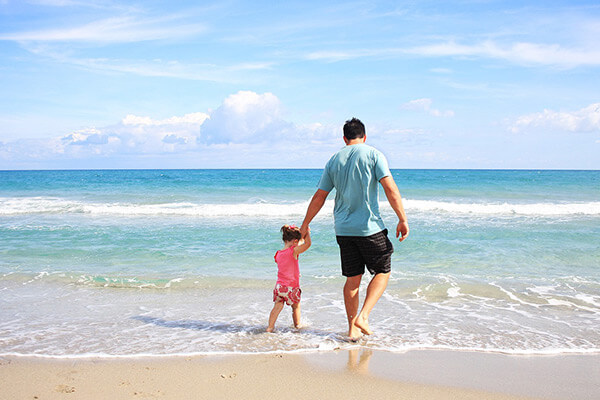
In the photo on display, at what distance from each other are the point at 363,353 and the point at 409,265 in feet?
13.1

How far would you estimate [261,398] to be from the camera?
3.21m

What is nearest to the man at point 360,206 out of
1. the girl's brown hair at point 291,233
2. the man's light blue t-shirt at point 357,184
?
A: the man's light blue t-shirt at point 357,184

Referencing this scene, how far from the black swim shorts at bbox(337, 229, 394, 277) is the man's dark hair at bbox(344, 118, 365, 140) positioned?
0.87 metres

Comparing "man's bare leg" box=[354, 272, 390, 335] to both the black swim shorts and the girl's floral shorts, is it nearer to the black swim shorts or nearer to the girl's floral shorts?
the black swim shorts

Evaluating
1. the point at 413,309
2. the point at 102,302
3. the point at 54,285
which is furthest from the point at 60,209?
the point at 413,309

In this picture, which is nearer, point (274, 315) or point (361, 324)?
point (361, 324)

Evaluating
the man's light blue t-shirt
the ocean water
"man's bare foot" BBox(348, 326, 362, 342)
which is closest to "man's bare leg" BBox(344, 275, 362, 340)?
"man's bare foot" BBox(348, 326, 362, 342)

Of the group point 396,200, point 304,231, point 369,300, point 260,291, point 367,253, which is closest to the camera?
point 396,200

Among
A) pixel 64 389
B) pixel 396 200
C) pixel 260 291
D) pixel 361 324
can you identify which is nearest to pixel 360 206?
pixel 396 200

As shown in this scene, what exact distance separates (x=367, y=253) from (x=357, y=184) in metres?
0.61

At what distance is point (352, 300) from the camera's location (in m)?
4.38

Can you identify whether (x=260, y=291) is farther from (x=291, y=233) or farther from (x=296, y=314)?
(x=291, y=233)

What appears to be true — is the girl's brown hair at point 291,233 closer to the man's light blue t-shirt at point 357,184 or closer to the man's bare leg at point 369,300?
the man's light blue t-shirt at point 357,184

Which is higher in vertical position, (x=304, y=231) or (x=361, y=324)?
(x=304, y=231)
